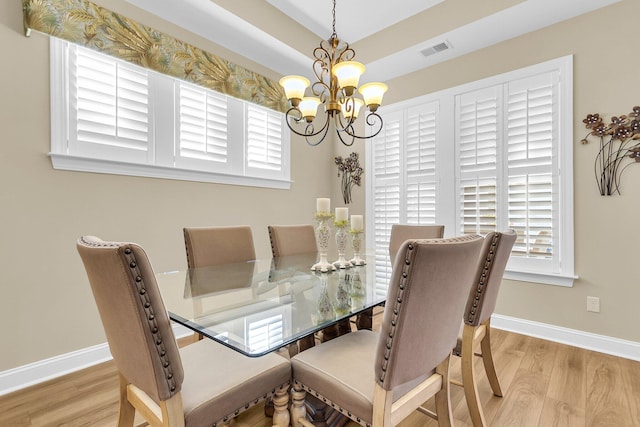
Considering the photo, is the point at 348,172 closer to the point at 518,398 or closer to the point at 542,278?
Answer: the point at 542,278

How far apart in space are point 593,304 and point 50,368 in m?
4.01

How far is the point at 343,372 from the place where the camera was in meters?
1.13

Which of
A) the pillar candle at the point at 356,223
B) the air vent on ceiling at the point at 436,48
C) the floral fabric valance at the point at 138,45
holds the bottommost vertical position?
the pillar candle at the point at 356,223

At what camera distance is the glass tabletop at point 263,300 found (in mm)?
1082

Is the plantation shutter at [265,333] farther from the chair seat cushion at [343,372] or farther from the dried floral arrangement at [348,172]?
the dried floral arrangement at [348,172]

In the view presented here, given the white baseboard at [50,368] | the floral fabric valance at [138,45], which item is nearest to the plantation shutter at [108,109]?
the floral fabric valance at [138,45]

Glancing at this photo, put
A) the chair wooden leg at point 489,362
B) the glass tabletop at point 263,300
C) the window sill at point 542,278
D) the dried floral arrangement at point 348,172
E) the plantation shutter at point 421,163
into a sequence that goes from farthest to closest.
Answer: the dried floral arrangement at point 348,172 → the plantation shutter at point 421,163 → the window sill at point 542,278 → the chair wooden leg at point 489,362 → the glass tabletop at point 263,300

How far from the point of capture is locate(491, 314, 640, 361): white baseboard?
2289 millimetres

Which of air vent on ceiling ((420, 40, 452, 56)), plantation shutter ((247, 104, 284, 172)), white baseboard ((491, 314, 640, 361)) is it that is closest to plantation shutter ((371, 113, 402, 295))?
air vent on ceiling ((420, 40, 452, 56))

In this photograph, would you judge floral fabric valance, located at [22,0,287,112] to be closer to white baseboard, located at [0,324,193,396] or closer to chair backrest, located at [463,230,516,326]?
white baseboard, located at [0,324,193,396]

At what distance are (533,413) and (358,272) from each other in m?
1.20

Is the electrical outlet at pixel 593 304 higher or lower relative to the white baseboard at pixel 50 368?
higher

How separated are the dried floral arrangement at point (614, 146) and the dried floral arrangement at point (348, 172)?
7.37 ft

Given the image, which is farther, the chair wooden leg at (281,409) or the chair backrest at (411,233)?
the chair backrest at (411,233)
